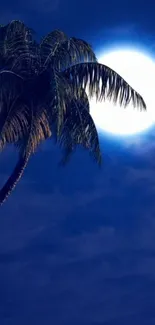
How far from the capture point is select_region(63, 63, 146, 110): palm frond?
94.9 feet

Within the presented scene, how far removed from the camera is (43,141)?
1160 inches

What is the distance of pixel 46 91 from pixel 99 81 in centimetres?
214

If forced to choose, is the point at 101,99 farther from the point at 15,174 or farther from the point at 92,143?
the point at 15,174

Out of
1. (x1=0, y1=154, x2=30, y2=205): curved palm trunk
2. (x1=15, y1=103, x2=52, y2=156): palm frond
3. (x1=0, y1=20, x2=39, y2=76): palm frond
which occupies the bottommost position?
(x1=0, y1=154, x2=30, y2=205): curved palm trunk

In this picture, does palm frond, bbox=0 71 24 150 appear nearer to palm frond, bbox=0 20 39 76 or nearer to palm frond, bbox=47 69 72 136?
palm frond, bbox=0 20 39 76

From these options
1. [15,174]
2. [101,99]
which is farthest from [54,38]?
[15,174]

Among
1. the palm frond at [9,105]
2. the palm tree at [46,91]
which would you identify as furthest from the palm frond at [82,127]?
the palm frond at [9,105]

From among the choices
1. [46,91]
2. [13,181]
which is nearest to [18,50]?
[46,91]

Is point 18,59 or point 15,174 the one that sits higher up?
point 18,59

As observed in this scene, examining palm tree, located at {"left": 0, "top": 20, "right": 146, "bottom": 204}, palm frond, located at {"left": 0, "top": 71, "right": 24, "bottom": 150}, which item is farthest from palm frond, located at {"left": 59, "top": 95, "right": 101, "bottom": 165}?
palm frond, located at {"left": 0, "top": 71, "right": 24, "bottom": 150}

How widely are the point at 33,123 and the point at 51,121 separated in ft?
2.87

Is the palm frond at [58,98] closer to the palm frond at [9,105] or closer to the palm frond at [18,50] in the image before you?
the palm frond at [18,50]

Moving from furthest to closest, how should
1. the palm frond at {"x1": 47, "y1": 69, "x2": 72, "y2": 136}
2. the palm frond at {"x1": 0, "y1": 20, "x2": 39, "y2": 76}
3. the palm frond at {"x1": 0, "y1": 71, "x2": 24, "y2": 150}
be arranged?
the palm frond at {"x1": 0, "y1": 20, "x2": 39, "y2": 76} → the palm frond at {"x1": 0, "y1": 71, "x2": 24, "y2": 150} → the palm frond at {"x1": 47, "y1": 69, "x2": 72, "y2": 136}

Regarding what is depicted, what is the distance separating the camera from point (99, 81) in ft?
95.0
